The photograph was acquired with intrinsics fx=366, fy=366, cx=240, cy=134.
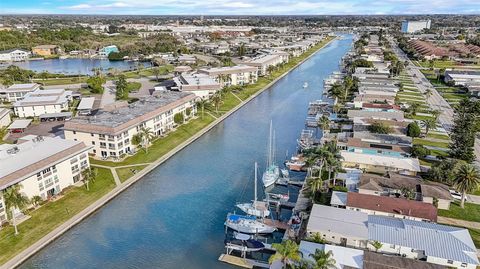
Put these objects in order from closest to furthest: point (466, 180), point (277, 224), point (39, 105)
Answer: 1. point (277, 224)
2. point (466, 180)
3. point (39, 105)

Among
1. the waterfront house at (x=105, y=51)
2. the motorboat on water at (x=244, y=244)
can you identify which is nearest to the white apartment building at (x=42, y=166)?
the motorboat on water at (x=244, y=244)

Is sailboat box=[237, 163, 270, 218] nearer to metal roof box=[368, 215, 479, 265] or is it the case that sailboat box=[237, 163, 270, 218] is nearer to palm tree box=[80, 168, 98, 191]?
metal roof box=[368, 215, 479, 265]

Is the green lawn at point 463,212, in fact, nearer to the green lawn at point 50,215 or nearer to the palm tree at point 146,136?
the green lawn at point 50,215

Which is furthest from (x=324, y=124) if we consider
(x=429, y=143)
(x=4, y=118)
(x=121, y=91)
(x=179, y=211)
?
(x=4, y=118)

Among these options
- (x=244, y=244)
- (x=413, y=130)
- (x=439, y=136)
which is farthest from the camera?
(x=439, y=136)

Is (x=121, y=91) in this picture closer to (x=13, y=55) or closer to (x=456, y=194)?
(x=456, y=194)

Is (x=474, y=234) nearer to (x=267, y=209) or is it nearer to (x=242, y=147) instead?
(x=267, y=209)

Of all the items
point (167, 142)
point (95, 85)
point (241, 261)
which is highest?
point (95, 85)

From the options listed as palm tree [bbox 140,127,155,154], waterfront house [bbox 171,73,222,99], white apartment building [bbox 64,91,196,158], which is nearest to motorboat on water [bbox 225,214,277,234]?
palm tree [bbox 140,127,155,154]
